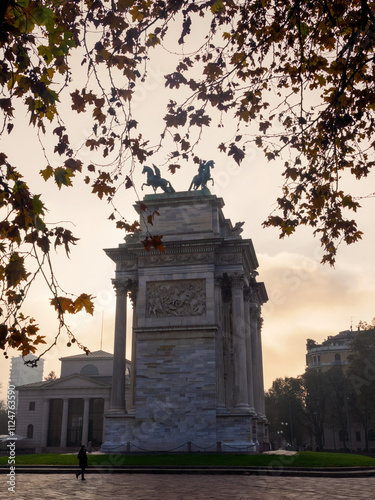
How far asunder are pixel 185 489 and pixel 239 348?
1995cm

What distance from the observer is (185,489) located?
56.0 ft

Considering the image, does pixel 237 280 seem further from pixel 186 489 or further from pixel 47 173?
pixel 47 173

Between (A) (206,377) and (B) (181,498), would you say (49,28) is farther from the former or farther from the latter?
(A) (206,377)

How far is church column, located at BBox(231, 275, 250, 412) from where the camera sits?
117 feet

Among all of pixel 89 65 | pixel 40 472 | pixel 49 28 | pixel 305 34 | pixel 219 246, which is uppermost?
pixel 219 246

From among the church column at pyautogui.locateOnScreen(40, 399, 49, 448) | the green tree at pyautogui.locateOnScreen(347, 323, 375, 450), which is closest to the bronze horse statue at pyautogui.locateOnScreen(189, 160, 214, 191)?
the green tree at pyautogui.locateOnScreen(347, 323, 375, 450)

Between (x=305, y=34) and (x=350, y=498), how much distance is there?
39.4 ft

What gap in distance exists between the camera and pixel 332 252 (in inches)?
452

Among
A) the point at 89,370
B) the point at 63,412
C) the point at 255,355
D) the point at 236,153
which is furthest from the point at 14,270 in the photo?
the point at 89,370

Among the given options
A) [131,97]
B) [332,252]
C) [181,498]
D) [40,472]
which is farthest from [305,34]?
[40,472]

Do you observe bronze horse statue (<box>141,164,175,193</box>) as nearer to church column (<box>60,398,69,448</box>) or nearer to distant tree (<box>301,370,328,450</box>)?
church column (<box>60,398,69,448</box>)

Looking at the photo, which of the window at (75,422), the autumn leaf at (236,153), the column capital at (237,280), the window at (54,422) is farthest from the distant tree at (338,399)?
the autumn leaf at (236,153)

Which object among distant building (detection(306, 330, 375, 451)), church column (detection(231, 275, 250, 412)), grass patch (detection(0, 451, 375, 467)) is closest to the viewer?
grass patch (detection(0, 451, 375, 467))

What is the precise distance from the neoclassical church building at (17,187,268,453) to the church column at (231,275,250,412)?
0.23 feet
